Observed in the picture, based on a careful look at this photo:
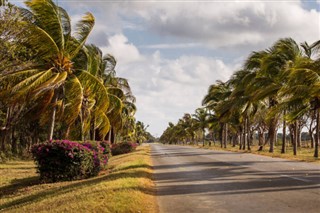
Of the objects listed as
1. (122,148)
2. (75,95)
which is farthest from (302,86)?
(122,148)

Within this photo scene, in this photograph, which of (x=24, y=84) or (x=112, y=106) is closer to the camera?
(x=24, y=84)

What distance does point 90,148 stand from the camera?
55.0 ft

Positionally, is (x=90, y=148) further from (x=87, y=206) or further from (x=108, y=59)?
(x=108, y=59)

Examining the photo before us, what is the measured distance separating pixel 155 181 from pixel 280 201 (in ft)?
18.3

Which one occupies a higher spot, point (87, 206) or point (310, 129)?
point (310, 129)

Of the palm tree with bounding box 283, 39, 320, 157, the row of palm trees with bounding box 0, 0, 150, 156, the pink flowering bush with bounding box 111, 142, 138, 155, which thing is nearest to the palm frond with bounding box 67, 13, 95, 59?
the row of palm trees with bounding box 0, 0, 150, 156

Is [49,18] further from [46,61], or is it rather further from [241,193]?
[241,193]

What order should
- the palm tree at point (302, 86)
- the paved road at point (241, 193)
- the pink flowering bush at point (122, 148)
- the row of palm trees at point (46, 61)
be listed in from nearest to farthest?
the paved road at point (241, 193) < the row of palm trees at point (46, 61) < the palm tree at point (302, 86) < the pink flowering bush at point (122, 148)

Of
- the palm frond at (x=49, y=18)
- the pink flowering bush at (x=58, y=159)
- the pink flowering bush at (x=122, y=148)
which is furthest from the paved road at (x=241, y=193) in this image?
the pink flowering bush at (x=122, y=148)

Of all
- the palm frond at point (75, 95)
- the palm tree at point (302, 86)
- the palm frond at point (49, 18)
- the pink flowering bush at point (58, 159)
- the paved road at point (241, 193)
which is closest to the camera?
the paved road at point (241, 193)

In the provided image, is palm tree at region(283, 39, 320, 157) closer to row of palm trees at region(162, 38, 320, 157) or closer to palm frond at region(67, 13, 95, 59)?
row of palm trees at region(162, 38, 320, 157)

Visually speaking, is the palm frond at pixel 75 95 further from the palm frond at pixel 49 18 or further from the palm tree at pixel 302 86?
the palm tree at pixel 302 86

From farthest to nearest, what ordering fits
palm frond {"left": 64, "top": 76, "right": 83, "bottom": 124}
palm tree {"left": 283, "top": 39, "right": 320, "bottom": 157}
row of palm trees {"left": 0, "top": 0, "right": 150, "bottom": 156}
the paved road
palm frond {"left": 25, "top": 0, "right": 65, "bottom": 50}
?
palm tree {"left": 283, "top": 39, "right": 320, "bottom": 157} < palm frond {"left": 64, "top": 76, "right": 83, "bottom": 124} < palm frond {"left": 25, "top": 0, "right": 65, "bottom": 50} < row of palm trees {"left": 0, "top": 0, "right": 150, "bottom": 156} < the paved road

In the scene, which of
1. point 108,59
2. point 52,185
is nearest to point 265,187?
point 52,185
